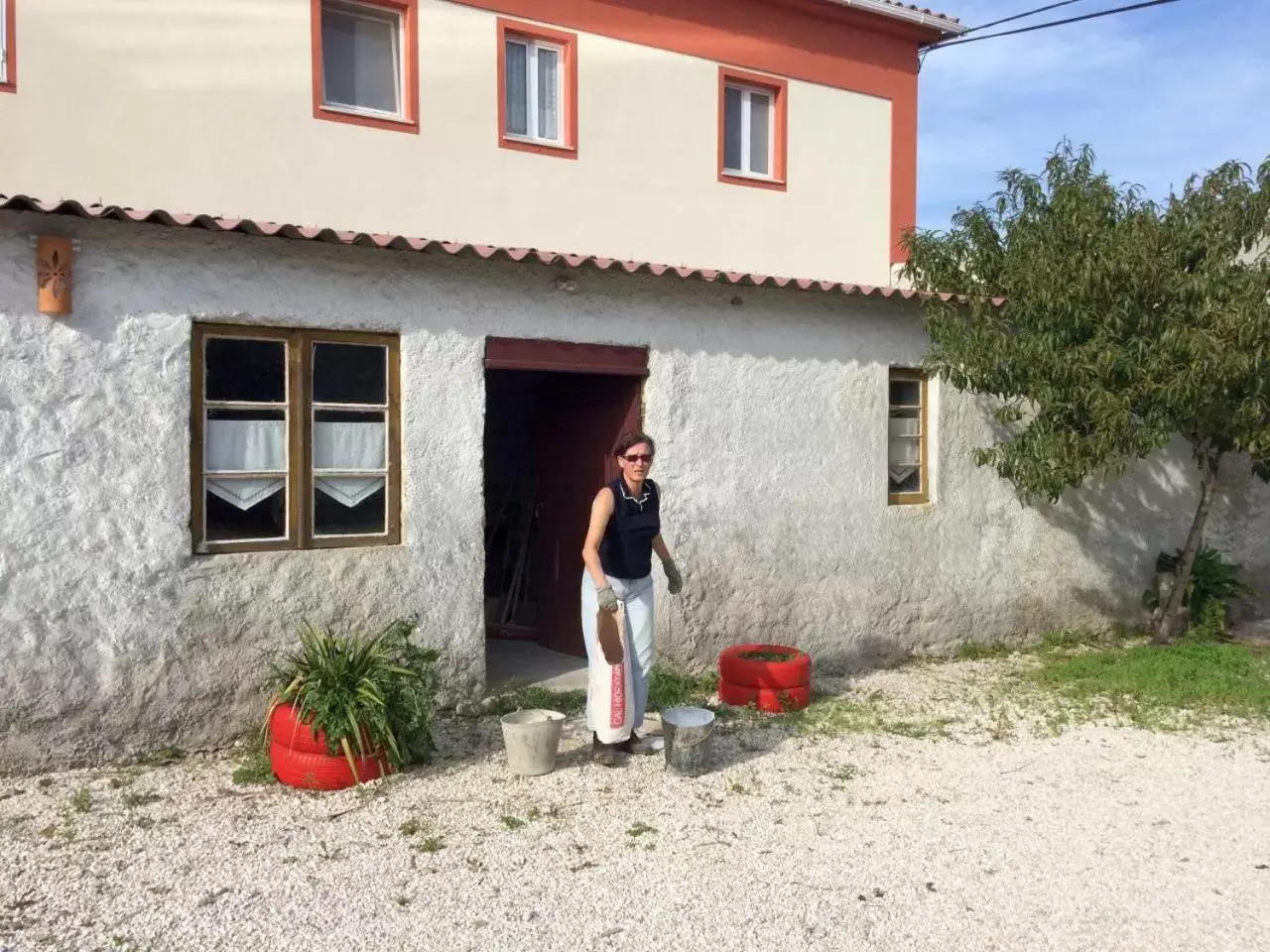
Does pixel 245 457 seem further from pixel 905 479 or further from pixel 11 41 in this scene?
pixel 905 479

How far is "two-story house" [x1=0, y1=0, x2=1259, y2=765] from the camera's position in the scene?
219 inches

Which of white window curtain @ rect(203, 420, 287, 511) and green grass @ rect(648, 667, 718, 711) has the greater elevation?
white window curtain @ rect(203, 420, 287, 511)

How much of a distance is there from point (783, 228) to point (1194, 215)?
14.4 feet

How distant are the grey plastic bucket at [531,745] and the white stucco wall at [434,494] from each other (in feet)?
3.76

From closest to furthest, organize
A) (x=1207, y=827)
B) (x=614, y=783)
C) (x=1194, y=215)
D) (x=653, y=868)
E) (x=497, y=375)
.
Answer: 1. (x=653, y=868)
2. (x=1207, y=827)
3. (x=614, y=783)
4. (x=1194, y=215)
5. (x=497, y=375)

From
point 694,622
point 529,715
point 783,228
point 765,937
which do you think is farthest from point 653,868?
point 783,228

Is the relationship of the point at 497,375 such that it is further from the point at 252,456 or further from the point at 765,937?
the point at 765,937

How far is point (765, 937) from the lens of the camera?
3.81 metres

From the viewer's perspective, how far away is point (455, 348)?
6551mm

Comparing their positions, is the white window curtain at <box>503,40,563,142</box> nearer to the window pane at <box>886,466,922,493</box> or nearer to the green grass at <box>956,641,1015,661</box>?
the window pane at <box>886,466,922,493</box>

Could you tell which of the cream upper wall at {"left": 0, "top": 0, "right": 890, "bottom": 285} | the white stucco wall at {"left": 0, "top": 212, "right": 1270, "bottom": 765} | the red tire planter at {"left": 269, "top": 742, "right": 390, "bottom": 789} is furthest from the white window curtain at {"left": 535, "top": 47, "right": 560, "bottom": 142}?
the red tire planter at {"left": 269, "top": 742, "right": 390, "bottom": 789}

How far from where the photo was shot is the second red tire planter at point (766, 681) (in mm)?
6816

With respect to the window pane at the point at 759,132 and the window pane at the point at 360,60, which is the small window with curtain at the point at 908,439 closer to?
the window pane at the point at 759,132

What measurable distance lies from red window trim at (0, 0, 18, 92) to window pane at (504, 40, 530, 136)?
401 centimetres
